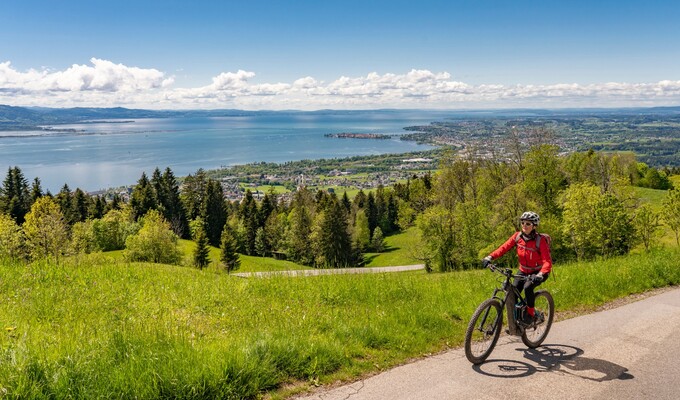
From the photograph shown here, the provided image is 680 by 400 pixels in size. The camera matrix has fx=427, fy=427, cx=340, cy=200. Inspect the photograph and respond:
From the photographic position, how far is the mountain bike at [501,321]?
6613mm

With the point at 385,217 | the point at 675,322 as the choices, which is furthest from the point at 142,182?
the point at 675,322

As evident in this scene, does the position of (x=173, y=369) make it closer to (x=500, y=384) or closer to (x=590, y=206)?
(x=500, y=384)

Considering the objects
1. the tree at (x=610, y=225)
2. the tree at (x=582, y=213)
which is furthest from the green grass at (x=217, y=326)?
the tree at (x=582, y=213)

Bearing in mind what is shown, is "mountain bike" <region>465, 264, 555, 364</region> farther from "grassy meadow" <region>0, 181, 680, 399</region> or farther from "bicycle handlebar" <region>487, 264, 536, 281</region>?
"grassy meadow" <region>0, 181, 680, 399</region>

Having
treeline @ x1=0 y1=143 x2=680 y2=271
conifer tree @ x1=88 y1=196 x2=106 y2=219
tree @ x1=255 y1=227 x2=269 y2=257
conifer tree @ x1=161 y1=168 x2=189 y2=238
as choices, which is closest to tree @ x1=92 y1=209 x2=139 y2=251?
treeline @ x1=0 y1=143 x2=680 y2=271

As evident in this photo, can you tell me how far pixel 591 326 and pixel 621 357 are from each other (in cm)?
168

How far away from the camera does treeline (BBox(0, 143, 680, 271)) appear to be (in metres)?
33.1

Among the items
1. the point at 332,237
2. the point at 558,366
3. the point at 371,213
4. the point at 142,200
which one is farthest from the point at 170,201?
the point at 558,366

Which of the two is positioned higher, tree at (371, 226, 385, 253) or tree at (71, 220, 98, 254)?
tree at (71, 220, 98, 254)

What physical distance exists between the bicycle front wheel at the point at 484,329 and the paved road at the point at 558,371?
0.17 meters

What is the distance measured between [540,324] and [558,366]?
1.01 meters

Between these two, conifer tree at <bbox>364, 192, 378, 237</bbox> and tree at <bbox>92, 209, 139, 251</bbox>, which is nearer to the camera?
tree at <bbox>92, 209, 139, 251</bbox>

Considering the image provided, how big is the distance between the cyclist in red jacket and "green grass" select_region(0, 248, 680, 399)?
1.46 m

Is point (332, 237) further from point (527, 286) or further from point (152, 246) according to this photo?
point (527, 286)
